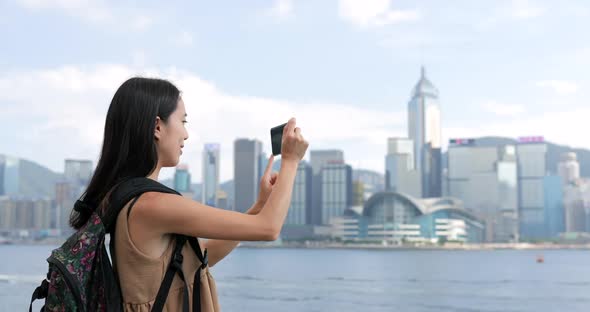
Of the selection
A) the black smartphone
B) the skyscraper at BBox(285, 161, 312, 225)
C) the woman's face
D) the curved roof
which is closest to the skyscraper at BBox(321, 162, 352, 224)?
the skyscraper at BBox(285, 161, 312, 225)

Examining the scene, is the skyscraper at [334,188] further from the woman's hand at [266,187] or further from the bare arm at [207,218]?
the bare arm at [207,218]

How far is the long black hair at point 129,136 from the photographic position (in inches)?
84.8

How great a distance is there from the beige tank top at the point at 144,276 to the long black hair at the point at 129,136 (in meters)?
0.13

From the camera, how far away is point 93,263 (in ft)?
6.79

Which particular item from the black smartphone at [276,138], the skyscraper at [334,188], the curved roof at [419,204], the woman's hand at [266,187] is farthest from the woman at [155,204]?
the skyscraper at [334,188]

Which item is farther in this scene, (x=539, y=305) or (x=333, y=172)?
(x=333, y=172)

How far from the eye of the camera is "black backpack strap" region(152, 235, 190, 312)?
2.04 meters

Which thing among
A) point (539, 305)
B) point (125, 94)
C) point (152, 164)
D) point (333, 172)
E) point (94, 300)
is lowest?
point (539, 305)

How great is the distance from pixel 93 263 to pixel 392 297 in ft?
165

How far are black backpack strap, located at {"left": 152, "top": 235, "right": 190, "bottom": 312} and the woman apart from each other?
20 mm

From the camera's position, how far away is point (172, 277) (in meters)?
2.05

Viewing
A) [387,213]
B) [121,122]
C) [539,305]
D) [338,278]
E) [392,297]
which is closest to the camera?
[121,122]

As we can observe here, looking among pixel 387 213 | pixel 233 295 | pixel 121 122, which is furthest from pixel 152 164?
pixel 387 213

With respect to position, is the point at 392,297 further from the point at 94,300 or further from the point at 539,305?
the point at 94,300
